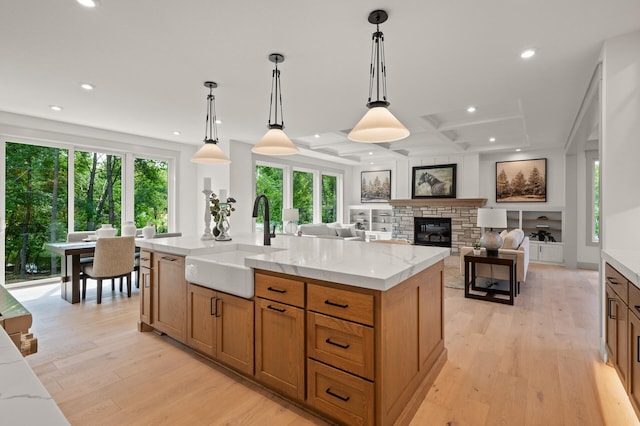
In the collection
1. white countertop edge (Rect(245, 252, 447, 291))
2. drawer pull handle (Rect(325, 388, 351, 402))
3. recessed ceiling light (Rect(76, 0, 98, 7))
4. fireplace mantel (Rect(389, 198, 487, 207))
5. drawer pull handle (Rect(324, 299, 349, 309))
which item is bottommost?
drawer pull handle (Rect(325, 388, 351, 402))

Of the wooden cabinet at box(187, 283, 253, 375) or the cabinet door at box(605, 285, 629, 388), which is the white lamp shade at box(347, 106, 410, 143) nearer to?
the wooden cabinet at box(187, 283, 253, 375)

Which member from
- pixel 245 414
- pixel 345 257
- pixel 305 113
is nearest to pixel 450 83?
pixel 305 113

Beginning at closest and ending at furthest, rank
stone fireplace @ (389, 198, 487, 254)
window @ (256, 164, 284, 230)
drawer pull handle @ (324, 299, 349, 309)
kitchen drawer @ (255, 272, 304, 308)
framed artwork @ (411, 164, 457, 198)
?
drawer pull handle @ (324, 299, 349, 309)
kitchen drawer @ (255, 272, 304, 308)
window @ (256, 164, 284, 230)
stone fireplace @ (389, 198, 487, 254)
framed artwork @ (411, 164, 457, 198)

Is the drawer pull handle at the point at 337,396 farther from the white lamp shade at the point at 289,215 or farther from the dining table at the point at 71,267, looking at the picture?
the white lamp shade at the point at 289,215

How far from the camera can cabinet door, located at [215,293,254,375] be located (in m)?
2.06

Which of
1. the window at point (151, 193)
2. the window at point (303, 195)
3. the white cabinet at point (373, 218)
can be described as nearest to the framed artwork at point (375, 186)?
the white cabinet at point (373, 218)

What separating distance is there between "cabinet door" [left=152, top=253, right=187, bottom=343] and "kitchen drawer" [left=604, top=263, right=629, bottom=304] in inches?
113

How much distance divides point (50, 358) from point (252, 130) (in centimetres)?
396

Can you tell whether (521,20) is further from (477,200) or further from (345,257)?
(477,200)

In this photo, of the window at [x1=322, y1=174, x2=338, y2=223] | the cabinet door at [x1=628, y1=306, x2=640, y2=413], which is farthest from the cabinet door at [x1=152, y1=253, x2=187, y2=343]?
the window at [x1=322, y1=174, x2=338, y2=223]

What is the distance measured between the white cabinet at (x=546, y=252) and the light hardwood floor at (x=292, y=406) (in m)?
3.66

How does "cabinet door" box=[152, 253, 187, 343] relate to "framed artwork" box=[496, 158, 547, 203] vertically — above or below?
below

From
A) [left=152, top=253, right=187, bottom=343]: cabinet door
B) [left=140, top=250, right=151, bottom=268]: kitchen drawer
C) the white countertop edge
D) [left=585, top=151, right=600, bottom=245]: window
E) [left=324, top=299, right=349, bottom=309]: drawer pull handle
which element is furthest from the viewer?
[left=585, top=151, right=600, bottom=245]: window

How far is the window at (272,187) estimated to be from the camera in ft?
24.6
